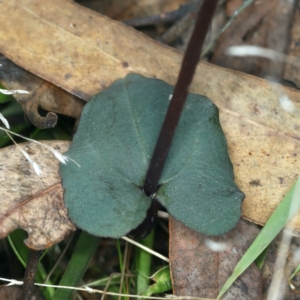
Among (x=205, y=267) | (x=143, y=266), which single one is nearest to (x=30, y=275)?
(x=143, y=266)

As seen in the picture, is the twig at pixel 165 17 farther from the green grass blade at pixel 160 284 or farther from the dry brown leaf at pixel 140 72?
the green grass blade at pixel 160 284

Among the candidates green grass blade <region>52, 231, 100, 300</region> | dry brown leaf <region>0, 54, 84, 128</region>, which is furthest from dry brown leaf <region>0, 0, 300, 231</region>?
green grass blade <region>52, 231, 100, 300</region>

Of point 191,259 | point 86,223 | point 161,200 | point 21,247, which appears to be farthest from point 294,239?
point 21,247

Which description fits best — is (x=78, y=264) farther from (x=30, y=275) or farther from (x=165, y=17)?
(x=165, y=17)

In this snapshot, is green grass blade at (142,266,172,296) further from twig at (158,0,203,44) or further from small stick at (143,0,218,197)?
twig at (158,0,203,44)

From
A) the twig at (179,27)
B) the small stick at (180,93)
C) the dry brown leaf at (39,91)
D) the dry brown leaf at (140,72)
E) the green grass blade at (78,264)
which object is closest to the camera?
the small stick at (180,93)

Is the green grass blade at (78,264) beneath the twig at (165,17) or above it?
beneath

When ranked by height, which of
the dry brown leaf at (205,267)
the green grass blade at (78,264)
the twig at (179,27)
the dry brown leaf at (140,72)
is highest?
the twig at (179,27)

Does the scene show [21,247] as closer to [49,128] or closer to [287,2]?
[49,128]

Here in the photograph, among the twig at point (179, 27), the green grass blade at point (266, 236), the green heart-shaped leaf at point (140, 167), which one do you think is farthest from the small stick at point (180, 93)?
the twig at point (179, 27)
